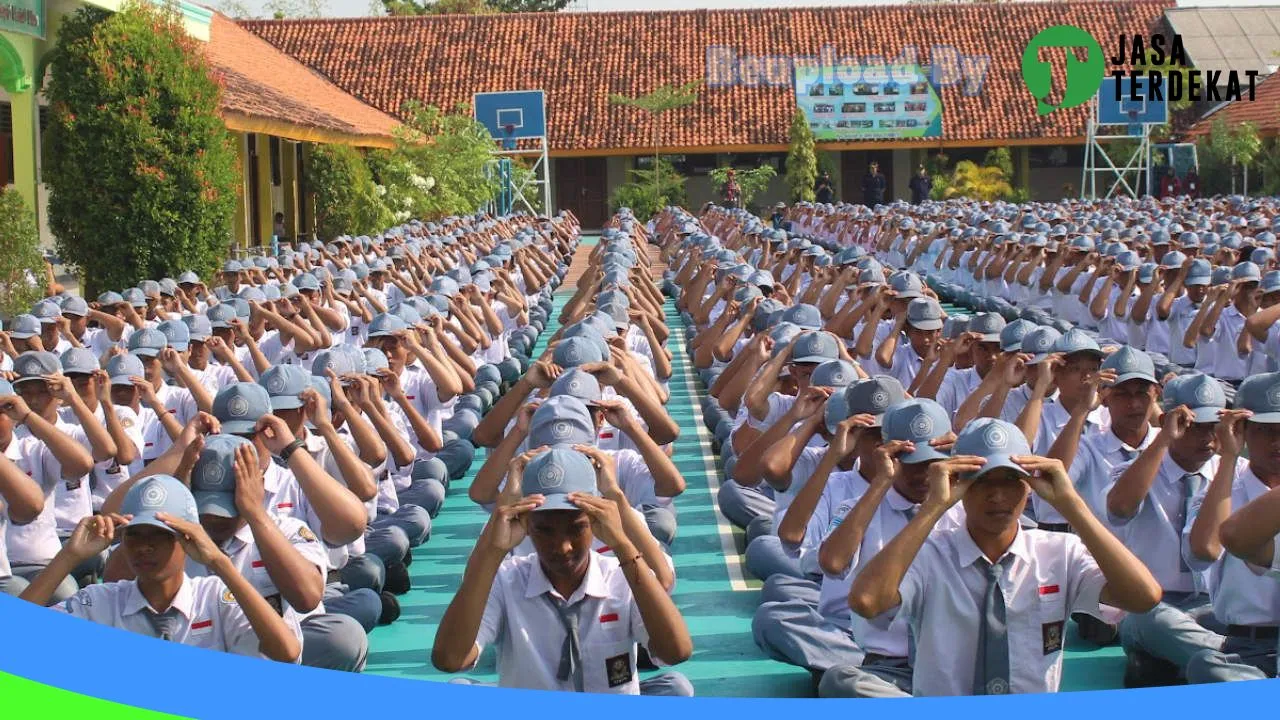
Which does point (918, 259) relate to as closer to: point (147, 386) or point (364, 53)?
point (147, 386)

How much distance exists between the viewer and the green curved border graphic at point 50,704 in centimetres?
397

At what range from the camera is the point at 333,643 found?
5.78m

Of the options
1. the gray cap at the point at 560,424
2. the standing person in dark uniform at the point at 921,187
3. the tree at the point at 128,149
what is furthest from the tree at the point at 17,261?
the standing person in dark uniform at the point at 921,187

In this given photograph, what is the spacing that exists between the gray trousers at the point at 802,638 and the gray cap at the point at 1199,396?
1.50m

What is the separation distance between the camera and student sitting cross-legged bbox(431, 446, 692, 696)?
14.6ft

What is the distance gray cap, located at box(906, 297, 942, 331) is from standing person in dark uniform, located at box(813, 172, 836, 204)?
28935 mm

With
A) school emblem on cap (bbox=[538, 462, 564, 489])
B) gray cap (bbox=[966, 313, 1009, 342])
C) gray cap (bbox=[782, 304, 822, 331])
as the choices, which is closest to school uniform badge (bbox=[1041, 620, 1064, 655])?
school emblem on cap (bbox=[538, 462, 564, 489])

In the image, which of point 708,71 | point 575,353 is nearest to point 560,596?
point 575,353

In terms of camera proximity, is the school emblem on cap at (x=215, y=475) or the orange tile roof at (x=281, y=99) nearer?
the school emblem on cap at (x=215, y=475)

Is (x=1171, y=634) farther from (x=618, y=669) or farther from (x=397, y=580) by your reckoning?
(x=397, y=580)

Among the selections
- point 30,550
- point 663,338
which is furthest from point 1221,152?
point 30,550

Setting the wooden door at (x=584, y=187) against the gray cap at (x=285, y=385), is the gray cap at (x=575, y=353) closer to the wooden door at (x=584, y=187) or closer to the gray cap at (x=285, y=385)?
the gray cap at (x=285, y=385)

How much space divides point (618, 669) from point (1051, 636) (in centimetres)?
123

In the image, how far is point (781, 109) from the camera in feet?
138
